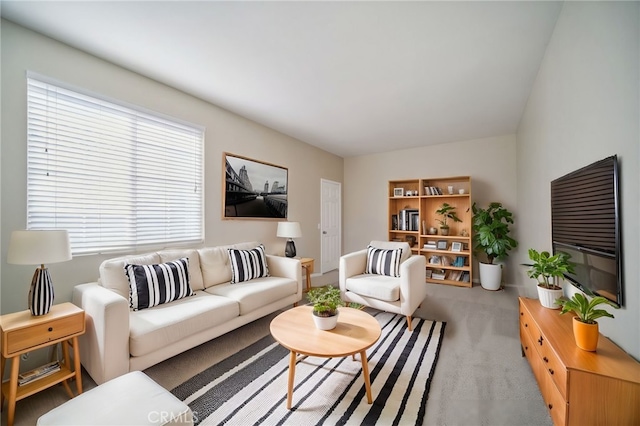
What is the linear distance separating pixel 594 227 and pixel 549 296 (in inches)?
25.3

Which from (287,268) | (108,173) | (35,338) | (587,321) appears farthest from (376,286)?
(108,173)

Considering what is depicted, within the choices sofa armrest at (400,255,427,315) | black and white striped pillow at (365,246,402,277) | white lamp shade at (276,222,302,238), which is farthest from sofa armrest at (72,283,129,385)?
black and white striped pillow at (365,246,402,277)

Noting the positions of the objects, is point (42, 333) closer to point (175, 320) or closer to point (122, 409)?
point (175, 320)

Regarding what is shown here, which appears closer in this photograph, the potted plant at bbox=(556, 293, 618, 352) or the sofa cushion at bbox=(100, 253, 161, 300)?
the potted plant at bbox=(556, 293, 618, 352)

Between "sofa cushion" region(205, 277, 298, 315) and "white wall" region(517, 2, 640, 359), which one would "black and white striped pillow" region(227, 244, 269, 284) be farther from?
"white wall" region(517, 2, 640, 359)

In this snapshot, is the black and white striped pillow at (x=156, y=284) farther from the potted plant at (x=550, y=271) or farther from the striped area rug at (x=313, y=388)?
the potted plant at (x=550, y=271)

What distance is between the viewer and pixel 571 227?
1679 mm

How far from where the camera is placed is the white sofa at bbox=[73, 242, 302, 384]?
5.42 ft

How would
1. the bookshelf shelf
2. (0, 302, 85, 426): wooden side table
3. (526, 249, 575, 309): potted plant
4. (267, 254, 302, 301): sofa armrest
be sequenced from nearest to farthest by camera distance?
(0, 302, 85, 426): wooden side table, (526, 249, 575, 309): potted plant, (267, 254, 302, 301): sofa armrest, the bookshelf shelf

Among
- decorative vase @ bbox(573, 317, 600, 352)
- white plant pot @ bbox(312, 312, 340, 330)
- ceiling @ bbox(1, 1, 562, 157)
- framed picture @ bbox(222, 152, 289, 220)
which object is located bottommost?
white plant pot @ bbox(312, 312, 340, 330)

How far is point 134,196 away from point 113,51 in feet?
4.12

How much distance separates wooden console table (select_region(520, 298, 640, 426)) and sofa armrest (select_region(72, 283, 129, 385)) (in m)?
2.43

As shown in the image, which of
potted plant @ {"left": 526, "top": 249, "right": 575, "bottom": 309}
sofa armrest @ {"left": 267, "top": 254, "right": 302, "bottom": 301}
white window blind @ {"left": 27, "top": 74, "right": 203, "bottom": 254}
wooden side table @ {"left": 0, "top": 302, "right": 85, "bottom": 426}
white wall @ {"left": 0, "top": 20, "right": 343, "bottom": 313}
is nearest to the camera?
wooden side table @ {"left": 0, "top": 302, "right": 85, "bottom": 426}

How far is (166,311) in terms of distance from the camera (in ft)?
6.72
